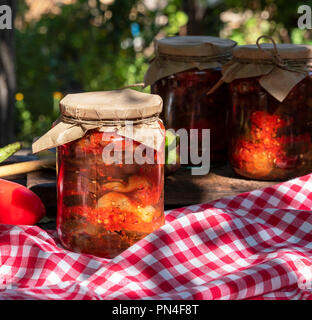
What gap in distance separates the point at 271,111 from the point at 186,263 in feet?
1.67

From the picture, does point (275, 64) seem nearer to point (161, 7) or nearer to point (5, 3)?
point (5, 3)

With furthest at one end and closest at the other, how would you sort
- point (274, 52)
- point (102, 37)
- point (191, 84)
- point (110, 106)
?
1. point (102, 37)
2. point (191, 84)
3. point (274, 52)
4. point (110, 106)

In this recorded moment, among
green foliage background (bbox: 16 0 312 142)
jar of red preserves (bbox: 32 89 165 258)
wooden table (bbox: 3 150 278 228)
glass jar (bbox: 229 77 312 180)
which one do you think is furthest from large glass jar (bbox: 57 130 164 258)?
green foliage background (bbox: 16 0 312 142)

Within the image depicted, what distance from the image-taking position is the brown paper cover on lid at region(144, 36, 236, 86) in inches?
61.6

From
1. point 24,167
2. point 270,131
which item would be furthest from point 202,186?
point 24,167

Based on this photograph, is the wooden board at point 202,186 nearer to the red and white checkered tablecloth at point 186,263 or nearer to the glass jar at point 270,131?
the glass jar at point 270,131

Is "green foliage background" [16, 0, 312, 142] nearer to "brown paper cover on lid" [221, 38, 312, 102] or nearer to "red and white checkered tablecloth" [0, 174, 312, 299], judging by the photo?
"brown paper cover on lid" [221, 38, 312, 102]

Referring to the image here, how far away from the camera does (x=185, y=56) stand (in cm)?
157

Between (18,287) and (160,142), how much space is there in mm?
361

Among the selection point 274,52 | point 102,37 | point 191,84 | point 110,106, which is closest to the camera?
point 110,106

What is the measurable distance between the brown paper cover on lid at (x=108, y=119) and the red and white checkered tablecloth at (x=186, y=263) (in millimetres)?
182

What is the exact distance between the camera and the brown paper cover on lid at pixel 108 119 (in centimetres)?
112

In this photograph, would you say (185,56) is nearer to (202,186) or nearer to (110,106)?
(202,186)

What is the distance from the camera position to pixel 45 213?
4.49ft
